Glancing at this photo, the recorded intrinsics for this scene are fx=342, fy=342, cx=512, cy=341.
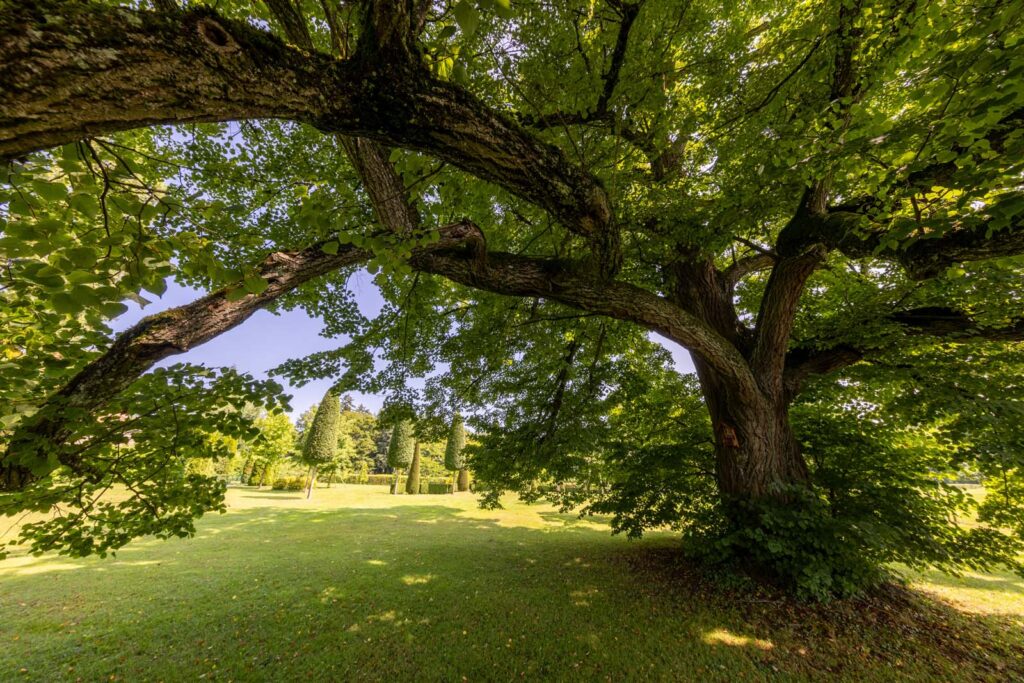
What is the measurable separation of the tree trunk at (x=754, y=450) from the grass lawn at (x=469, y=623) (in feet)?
4.98

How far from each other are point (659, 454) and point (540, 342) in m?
3.09

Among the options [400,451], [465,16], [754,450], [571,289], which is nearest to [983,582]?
[754,450]

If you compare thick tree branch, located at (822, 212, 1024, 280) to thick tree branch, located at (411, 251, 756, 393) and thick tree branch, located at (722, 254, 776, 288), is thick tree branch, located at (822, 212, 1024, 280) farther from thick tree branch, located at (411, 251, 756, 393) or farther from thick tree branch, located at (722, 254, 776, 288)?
thick tree branch, located at (722, 254, 776, 288)

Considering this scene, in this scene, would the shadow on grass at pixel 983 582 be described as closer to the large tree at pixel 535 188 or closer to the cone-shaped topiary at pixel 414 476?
the large tree at pixel 535 188

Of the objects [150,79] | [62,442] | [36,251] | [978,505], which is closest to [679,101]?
[150,79]

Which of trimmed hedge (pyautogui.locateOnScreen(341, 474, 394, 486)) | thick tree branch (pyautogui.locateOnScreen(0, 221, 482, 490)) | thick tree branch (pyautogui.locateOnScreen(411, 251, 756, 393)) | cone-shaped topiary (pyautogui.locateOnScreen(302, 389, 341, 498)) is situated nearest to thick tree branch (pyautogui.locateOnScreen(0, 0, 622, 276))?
thick tree branch (pyautogui.locateOnScreen(0, 221, 482, 490))

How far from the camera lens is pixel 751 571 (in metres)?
5.40

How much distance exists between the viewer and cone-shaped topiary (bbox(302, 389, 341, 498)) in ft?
64.1

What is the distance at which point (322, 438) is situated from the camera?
19.8 meters

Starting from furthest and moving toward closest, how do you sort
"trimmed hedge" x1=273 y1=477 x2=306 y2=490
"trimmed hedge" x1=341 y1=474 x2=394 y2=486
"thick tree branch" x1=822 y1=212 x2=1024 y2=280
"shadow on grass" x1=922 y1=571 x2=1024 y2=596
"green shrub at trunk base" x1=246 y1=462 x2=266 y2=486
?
"trimmed hedge" x1=341 y1=474 x2=394 y2=486
"green shrub at trunk base" x1=246 y1=462 x2=266 y2=486
"trimmed hedge" x1=273 y1=477 x2=306 y2=490
"shadow on grass" x1=922 y1=571 x2=1024 y2=596
"thick tree branch" x1=822 y1=212 x2=1024 y2=280

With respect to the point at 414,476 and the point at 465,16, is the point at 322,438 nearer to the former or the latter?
the point at 414,476

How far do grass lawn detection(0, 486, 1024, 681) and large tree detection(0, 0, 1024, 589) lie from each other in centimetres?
169

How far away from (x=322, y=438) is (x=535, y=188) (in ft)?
71.3

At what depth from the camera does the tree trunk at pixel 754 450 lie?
506 centimetres
